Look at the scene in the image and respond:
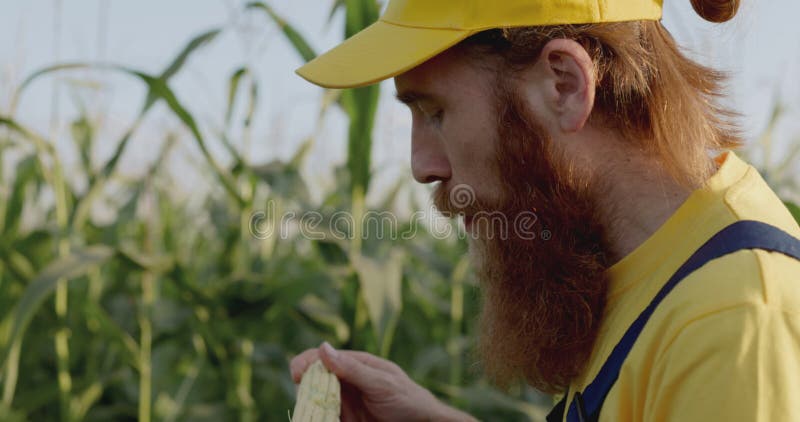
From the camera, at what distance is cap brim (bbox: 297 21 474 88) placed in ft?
4.00

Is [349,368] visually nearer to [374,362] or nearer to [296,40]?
[374,362]

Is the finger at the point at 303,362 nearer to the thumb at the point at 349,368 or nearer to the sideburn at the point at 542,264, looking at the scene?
the thumb at the point at 349,368

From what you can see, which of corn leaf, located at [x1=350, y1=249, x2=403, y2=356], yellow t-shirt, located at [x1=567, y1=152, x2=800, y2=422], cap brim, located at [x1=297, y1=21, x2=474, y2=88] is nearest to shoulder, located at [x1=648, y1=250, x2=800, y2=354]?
yellow t-shirt, located at [x1=567, y1=152, x2=800, y2=422]

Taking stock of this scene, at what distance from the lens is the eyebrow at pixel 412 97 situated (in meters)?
1.29

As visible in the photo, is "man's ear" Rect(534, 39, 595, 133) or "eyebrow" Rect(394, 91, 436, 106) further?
"eyebrow" Rect(394, 91, 436, 106)

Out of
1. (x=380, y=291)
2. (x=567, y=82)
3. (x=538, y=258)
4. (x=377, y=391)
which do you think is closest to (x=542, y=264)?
(x=538, y=258)

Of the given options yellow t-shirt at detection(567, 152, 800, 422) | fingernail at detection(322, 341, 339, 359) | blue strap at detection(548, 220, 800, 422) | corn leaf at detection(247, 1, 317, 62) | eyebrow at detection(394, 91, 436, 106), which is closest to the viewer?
yellow t-shirt at detection(567, 152, 800, 422)

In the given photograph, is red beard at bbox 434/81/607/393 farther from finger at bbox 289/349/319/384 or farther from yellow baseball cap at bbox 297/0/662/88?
finger at bbox 289/349/319/384

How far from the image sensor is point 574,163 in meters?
1.22

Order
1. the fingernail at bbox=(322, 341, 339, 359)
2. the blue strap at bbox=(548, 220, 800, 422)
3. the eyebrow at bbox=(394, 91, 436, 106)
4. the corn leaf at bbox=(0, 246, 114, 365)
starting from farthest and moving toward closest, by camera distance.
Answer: the corn leaf at bbox=(0, 246, 114, 365), the fingernail at bbox=(322, 341, 339, 359), the eyebrow at bbox=(394, 91, 436, 106), the blue strap at bbox=(548, 220, 800, 422)

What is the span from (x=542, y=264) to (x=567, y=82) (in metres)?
0.28

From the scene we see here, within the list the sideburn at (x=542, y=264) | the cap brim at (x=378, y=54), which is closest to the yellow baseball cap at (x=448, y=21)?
the cap brim at (x=378, y=54)

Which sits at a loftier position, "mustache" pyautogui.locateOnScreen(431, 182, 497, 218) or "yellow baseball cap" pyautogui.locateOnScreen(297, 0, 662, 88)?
"yellow baseball cap" pyautogui.locateOnScreen(297, 0, 662, 88)

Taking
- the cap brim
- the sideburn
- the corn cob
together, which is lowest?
the corn cob
